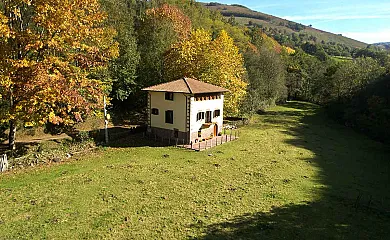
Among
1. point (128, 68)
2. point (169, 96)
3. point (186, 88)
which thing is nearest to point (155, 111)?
point (169, 96)

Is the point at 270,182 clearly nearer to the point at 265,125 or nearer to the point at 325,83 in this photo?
the point at 265,125

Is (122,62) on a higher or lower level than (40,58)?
higher

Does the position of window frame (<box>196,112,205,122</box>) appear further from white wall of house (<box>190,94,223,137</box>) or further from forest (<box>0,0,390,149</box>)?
forest (<box>0,0,390,149</box>)

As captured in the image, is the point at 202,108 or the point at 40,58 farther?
the point at 202,108

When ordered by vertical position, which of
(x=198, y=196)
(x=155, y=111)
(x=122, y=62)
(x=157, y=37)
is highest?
(x=157, y=37)

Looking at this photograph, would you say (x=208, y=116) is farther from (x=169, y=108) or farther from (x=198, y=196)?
(x=198, y=196)

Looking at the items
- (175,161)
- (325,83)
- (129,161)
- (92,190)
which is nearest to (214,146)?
(175,161)

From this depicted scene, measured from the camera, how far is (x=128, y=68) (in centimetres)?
4072

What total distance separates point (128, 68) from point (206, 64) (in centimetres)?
1122

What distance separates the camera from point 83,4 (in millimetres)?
22266

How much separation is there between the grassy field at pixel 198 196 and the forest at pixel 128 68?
5.34 metres

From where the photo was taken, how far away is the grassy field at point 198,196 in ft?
42.7

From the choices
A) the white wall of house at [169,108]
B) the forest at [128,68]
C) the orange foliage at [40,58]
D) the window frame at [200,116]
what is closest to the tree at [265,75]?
the forest at [128,68]

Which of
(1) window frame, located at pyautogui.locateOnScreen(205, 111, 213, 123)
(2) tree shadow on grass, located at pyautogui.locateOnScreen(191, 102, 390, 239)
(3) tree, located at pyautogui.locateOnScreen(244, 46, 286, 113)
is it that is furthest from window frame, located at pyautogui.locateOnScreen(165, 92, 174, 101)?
(3) tree, located at pyautogui.locateOnScreen(244, 46, 286, 113)
